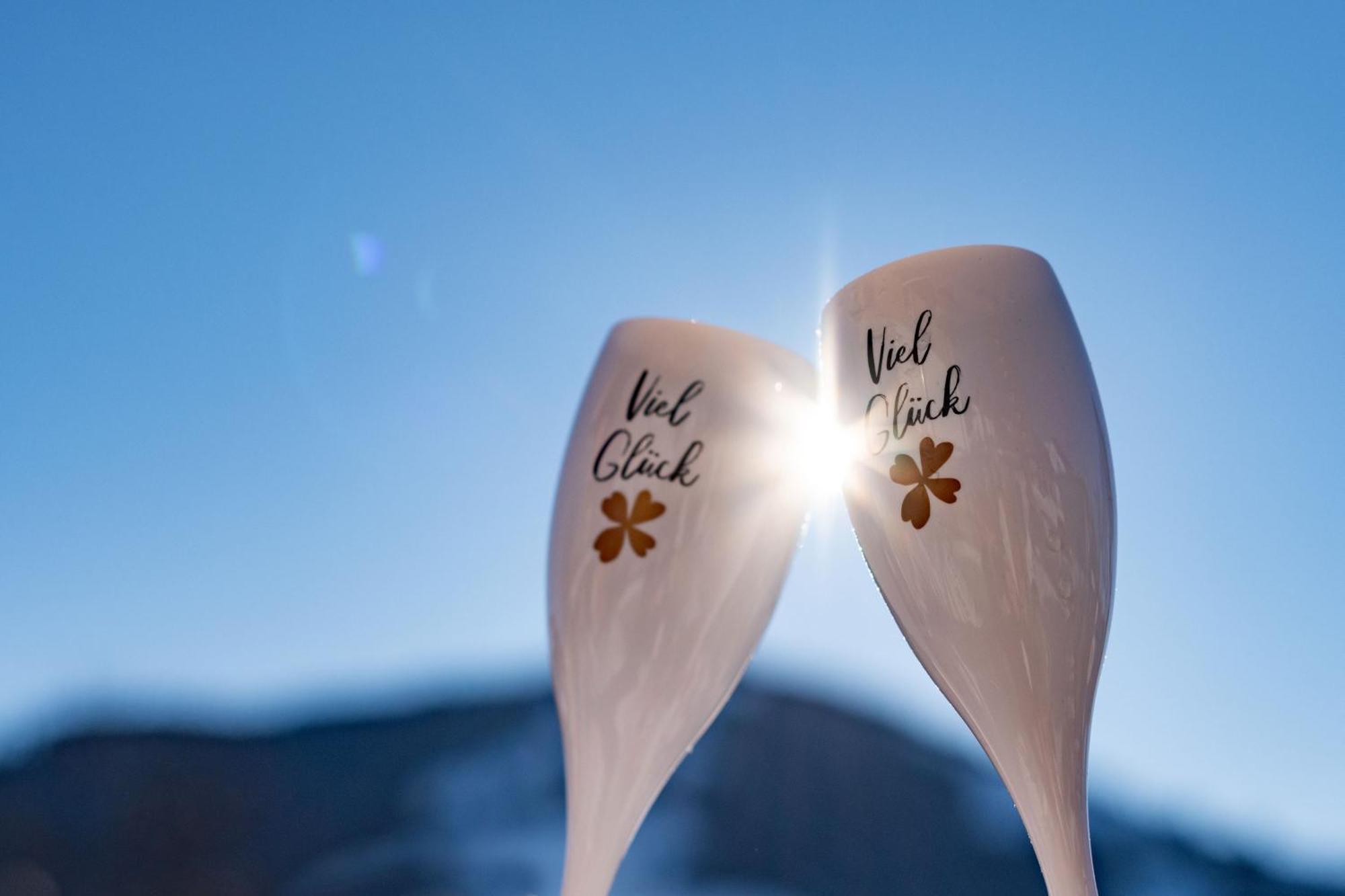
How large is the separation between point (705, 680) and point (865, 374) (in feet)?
0.81

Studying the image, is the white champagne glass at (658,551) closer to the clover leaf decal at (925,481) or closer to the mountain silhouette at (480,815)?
the clover leaf decal at (925,481)

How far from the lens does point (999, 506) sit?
728 millimetres

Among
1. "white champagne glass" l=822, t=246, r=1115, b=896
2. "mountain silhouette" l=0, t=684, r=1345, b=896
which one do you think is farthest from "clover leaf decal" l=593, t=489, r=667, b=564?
"mountain silhouette" l=0, t=684, r=1345, b=896

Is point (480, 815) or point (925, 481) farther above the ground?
point (925, 481)

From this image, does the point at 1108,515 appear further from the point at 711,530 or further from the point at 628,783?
the point at 628,783

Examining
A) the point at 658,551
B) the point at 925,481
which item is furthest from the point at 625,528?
the point at 925,481

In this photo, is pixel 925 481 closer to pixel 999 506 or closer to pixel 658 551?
pixel 999 506

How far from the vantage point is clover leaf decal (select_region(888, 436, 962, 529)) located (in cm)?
75

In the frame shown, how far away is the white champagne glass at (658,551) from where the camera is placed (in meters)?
0.78

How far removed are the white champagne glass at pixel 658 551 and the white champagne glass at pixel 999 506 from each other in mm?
76

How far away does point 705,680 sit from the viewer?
811mm

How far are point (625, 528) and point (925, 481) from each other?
208mm

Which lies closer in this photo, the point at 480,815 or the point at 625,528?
the point at 625,528

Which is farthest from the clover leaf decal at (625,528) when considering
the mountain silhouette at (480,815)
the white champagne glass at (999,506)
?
the mountain silhouette at (480,815)
